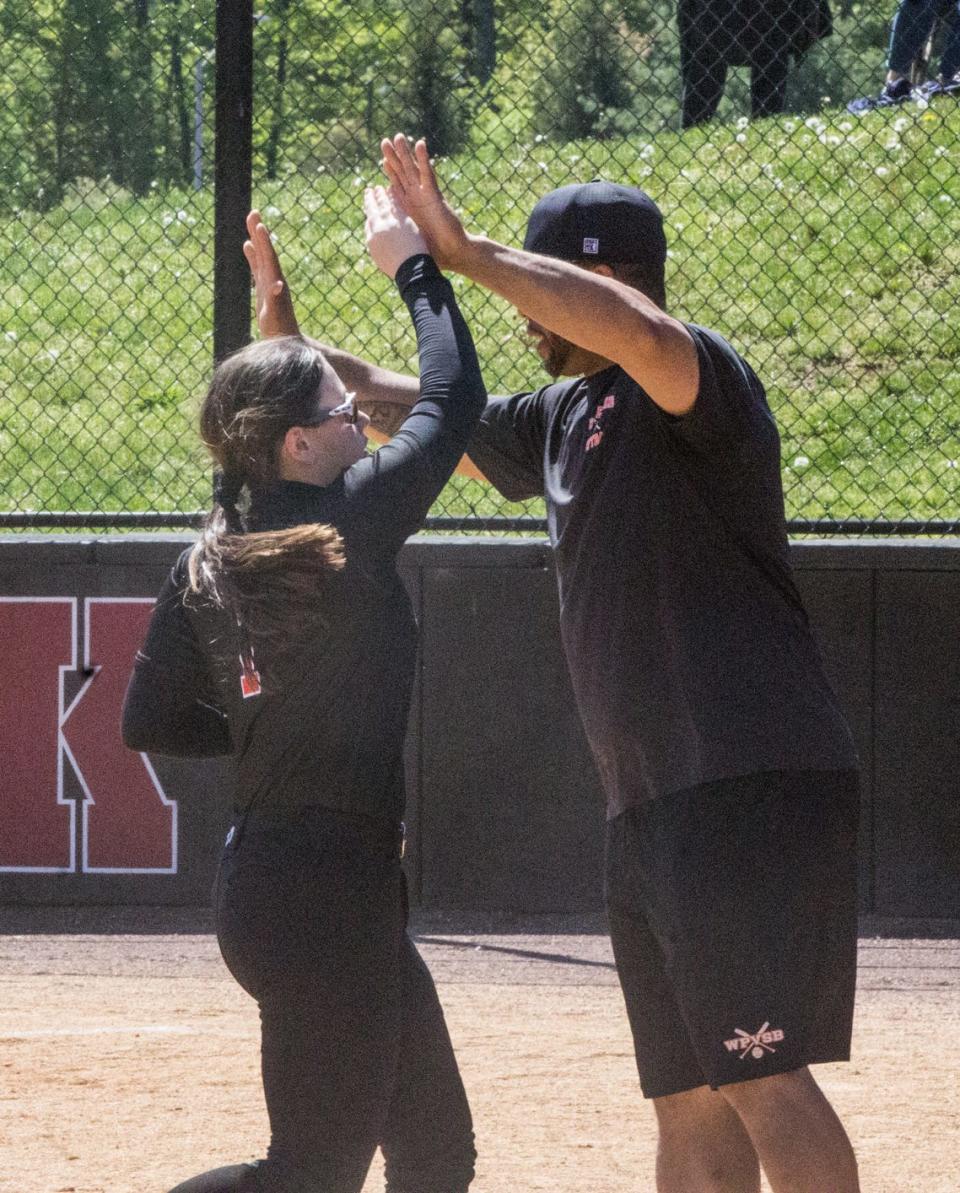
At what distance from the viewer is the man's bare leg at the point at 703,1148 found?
9.13ft

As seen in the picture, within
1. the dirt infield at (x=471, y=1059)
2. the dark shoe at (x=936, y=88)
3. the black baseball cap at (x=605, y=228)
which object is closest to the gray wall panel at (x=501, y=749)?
the dirt infield at (x=471, y=1059)

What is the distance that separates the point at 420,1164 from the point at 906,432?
667 cm

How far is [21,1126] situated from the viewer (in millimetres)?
4004

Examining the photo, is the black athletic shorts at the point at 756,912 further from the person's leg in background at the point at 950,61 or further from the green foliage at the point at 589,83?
the person's leg in background at the point at 950,61

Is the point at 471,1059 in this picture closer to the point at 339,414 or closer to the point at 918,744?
the point at 918,744

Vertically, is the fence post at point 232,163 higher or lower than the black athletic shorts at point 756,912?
higher

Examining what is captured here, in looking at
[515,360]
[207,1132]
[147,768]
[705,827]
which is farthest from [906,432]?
[705,827]

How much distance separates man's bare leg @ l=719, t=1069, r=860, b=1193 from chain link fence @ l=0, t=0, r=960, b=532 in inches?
217

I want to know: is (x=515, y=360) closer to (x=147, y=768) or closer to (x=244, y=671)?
(x=147, y=768)

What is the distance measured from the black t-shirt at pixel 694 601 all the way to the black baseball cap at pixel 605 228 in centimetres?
21

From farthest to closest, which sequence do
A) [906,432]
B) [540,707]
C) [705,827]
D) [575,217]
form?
1. [906,432]
2. [540,707]
3. [575,217]
4. [705,827]

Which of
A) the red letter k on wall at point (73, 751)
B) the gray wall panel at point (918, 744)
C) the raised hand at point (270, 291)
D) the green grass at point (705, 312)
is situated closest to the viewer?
the raised hand at point (270, 291)

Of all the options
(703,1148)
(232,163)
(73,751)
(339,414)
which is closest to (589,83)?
(232,163)

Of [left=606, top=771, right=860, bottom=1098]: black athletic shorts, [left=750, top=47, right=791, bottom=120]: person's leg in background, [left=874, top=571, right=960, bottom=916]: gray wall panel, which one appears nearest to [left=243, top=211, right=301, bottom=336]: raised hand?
[left=606, top=771, right=860, bottom=1098]: black athletic shorts
